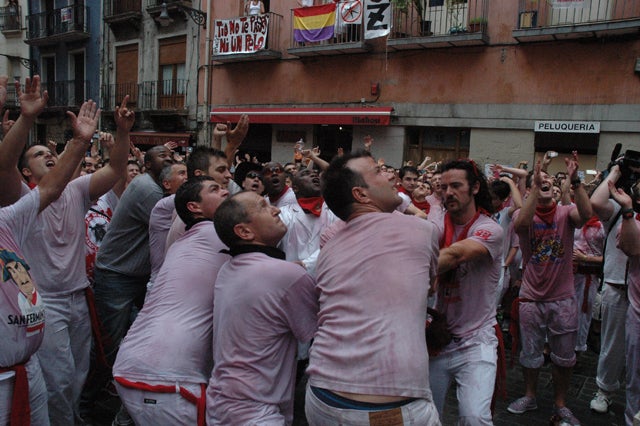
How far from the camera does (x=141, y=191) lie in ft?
13.6

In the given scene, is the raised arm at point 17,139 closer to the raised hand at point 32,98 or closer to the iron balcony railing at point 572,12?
the raised hand at point 32,98

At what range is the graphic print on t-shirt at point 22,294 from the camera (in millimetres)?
2469

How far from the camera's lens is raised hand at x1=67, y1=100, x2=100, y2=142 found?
316 cm

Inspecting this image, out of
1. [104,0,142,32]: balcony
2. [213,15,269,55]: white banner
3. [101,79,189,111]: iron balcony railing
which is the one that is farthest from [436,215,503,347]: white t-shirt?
[104,0,142,32]: balcony

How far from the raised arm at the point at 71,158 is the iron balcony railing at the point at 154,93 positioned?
17709mm

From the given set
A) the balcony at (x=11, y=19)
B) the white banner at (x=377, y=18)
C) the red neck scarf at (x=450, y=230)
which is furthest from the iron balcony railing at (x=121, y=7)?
the red neck scarf at (x=450, y=230)

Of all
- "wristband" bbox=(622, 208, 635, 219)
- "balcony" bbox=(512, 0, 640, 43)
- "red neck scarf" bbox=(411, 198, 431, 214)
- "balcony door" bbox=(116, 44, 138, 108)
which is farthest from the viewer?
"balcony door" bbox=(116, 44, 138, 108)

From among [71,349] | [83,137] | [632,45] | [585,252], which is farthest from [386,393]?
[632,45]

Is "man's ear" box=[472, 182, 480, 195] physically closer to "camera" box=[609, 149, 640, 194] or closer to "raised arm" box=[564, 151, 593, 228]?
"raised arm" box=[564, 151, 593, 228]

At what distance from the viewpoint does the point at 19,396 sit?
2.54 meters

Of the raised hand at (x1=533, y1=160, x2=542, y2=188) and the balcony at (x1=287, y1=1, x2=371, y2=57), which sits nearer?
the raised hand at (x1=533, y1=160, x2=542, y2=188)

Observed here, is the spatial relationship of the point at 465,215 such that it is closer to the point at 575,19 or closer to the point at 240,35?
the point at 575,19

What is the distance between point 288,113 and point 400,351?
50.1ft

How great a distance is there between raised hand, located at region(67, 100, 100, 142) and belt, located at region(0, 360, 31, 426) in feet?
4.40
